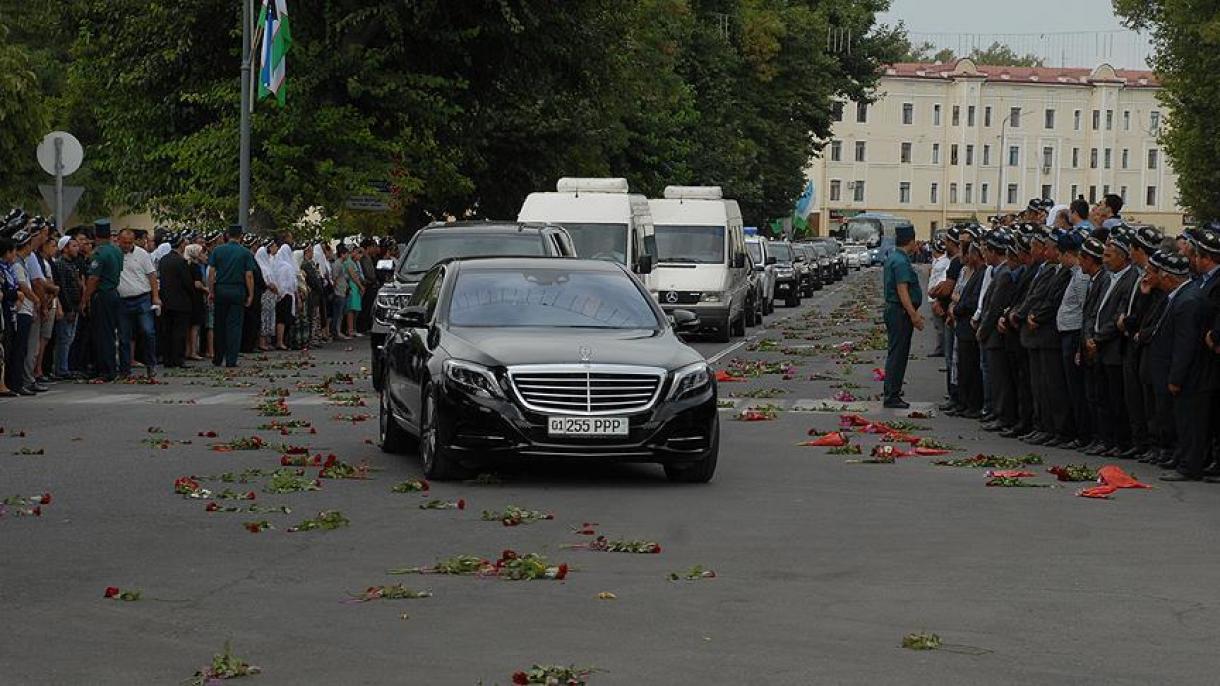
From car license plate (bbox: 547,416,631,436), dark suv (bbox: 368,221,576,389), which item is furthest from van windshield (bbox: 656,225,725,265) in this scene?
car license plate (bbox: 547,416,631,436)

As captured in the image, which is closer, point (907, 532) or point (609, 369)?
point (907, 532)

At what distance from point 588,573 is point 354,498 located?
3.75m

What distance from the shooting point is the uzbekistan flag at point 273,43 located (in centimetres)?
4128

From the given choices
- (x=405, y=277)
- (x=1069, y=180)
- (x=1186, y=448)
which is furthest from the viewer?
(x=1069, y=180)

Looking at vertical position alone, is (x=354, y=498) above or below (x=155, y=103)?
below

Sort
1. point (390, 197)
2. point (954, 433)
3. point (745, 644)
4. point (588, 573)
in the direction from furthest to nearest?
point (390, 197) → point (954, 433) → point (588, 573) → point (745, 644)

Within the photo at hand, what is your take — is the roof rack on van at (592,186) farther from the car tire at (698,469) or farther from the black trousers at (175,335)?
the car tire at (698,469)

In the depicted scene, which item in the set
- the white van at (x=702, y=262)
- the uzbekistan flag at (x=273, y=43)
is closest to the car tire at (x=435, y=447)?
the white van at (x=702, y=262)

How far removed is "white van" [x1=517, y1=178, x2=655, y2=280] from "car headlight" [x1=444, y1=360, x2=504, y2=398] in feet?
66.5

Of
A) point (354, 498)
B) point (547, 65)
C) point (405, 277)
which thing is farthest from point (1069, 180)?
point (354, 498)

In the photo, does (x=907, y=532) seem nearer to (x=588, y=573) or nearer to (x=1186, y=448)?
(x=588, y=573)

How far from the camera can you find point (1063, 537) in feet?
43.5

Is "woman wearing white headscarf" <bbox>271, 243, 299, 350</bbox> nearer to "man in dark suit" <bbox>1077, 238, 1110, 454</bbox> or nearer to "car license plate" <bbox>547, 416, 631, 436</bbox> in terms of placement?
"man in dark suit" <bbox>1077, 238, 1110, 454</bbox>

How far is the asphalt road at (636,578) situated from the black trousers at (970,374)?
5309mm
